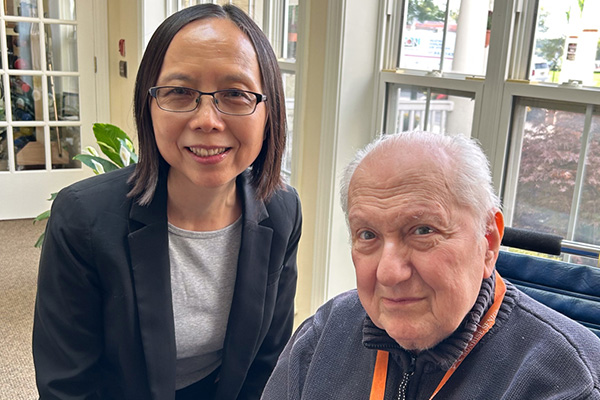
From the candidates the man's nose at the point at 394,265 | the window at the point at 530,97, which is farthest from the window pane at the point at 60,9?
the man's nose at the point at 394,265

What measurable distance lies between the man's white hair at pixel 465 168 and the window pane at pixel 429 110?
94 centimetres

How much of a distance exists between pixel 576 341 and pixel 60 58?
467cm

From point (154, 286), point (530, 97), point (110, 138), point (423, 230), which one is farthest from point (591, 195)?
point (110, 138)

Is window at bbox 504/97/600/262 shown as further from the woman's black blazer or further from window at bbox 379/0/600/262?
the woman's black blazer

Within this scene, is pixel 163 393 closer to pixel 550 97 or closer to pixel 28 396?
pixel 550 97

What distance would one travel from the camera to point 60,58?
15.4 feet

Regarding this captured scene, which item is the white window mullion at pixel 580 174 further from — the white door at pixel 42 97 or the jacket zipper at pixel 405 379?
the white door at pixel 42 97

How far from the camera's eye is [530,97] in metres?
1.59

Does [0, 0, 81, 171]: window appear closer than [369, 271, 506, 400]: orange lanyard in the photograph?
No

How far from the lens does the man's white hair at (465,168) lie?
871mm

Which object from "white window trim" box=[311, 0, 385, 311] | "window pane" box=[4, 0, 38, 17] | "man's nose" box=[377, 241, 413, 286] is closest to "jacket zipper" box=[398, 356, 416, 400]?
"man's nose" box=[377, 241, 413, 286]

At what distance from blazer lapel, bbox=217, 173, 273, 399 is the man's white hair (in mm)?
548

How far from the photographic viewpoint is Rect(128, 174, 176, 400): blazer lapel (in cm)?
127

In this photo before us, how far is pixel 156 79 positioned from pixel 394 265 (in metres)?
0.65
